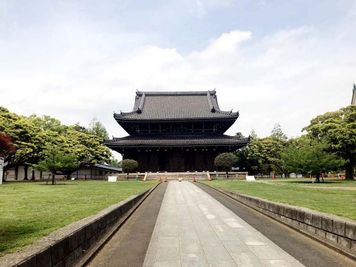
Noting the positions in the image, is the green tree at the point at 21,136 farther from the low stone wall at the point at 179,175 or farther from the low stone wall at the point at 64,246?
the low stone wall at the point at 64,246

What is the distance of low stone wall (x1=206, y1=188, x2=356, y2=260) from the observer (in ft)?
23.9

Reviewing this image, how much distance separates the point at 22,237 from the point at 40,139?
41171mm

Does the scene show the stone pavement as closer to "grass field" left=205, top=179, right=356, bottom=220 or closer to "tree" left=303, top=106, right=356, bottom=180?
"grass field" left=205, top=179, right=356, bottom=220

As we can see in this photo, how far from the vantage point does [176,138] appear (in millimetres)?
52562

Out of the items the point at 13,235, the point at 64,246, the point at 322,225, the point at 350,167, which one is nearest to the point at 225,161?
the point at 350,167

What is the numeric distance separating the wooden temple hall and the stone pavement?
38065 mm

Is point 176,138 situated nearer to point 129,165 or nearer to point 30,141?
point 129,165

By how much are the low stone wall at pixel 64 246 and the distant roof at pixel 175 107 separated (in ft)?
147

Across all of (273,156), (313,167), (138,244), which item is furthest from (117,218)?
(273,156)

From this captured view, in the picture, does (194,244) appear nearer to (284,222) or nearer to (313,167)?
(284,222)

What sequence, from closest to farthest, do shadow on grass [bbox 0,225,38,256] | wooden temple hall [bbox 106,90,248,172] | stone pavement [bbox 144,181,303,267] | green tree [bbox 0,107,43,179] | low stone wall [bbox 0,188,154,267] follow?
low stone wall [bbox 0,188,154,267] → shadow on grass [bbox 0,225,38,256] → stone pavement [bbox 144,181,303,267] → green tree [bbox 0,107,43,179] → wooden temple hall [bbox 106,90,248,172]

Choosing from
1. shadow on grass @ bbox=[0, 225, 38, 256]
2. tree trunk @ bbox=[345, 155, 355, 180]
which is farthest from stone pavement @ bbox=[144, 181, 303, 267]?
tree trunk @ bbox=[345, 155, 355, 180]

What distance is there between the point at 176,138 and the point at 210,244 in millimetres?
44463

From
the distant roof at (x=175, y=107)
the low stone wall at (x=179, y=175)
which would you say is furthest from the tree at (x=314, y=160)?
the distant roof at (x=175, y=107)
